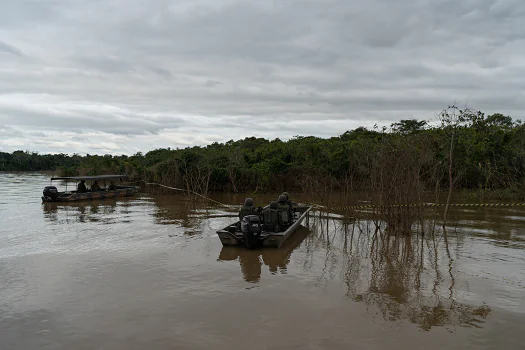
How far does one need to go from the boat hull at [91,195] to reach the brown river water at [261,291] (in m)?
9.39

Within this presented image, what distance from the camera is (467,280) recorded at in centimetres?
844

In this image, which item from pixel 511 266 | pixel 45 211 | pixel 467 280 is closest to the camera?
pixel 467 280

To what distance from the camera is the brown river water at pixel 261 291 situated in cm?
594

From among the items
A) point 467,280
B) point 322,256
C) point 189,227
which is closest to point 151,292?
point 322,256

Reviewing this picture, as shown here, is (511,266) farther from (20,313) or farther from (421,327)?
(20,313)

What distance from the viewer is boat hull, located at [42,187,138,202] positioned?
912 inches

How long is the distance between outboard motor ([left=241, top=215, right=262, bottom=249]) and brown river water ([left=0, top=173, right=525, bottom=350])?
1.14 ft

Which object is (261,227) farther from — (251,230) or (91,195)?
(91,195)

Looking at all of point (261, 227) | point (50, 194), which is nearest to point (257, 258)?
point (261, 227)

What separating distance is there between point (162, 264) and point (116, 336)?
387cm

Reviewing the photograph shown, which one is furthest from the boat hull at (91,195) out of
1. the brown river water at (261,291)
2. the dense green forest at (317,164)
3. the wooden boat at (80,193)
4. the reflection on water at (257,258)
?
the reflection on water at (257,258)

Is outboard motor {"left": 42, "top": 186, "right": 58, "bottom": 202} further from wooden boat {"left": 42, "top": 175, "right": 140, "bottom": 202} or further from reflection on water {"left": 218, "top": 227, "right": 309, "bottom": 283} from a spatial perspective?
reflection on water {"left": 218, "top": 227, "right": 309, "bottom": 283}

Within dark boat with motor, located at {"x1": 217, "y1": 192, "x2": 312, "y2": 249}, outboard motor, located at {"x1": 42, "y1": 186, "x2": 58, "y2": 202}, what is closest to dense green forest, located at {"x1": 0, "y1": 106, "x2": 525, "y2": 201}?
outboard motor, located at {"x1": 42, "y1": 186, "x2": 58, "y2": 202}

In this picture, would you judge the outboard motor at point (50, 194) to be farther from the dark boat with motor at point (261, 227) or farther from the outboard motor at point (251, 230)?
the outboard motor at point (251, 230)
